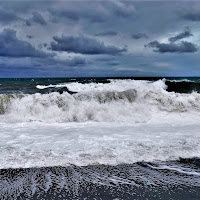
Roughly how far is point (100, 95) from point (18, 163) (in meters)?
6.95

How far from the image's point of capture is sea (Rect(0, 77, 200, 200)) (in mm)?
3117

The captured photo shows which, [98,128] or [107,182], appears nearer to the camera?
[107,182]

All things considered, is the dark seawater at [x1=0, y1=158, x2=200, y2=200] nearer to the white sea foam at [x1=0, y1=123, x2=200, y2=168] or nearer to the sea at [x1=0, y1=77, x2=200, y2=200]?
the sea at [x1=0, y1=77, x2=200, y2=200]

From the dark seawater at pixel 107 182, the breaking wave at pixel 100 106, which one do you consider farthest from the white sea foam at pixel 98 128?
the dark seawater at pixel 107 182

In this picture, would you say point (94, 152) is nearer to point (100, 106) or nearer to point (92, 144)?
point (92, 144)

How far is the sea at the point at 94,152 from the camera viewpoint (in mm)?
3117

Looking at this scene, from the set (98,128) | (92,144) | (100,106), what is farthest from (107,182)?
(100,106)

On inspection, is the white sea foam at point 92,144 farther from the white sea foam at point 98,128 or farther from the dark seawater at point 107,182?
the dark seawater at point 107,182

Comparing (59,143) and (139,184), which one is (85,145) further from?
(139,184)

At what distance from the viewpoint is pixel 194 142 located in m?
5.44

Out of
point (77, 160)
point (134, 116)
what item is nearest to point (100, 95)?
point (134, 116)

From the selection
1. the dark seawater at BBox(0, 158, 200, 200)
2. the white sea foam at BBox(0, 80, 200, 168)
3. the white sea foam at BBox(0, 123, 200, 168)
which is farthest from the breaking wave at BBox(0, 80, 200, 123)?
the dark seawater at BBox(0, 158, 200, 200)

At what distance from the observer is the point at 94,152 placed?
4660 mm

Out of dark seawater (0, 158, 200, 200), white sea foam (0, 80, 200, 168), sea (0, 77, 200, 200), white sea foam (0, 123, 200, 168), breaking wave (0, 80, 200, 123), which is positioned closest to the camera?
dark seawater (0, 158, 200, 200)
